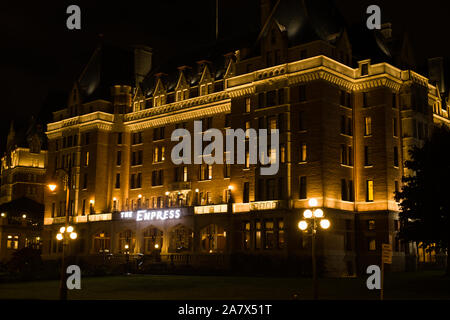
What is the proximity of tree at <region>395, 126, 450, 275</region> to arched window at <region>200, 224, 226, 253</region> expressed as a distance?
23.9 metres

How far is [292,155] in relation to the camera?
215 ft

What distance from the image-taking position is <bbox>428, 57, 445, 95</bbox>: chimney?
279 feet

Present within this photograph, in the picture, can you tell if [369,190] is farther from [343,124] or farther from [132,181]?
[132,181]

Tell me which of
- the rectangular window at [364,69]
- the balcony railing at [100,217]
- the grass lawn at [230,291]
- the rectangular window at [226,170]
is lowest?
the grass lawn at [230,291]

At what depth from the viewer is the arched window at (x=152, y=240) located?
78950mm

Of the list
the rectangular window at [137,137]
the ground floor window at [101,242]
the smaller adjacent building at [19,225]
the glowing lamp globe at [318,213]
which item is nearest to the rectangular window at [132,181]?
the rectangular window at [137,137]

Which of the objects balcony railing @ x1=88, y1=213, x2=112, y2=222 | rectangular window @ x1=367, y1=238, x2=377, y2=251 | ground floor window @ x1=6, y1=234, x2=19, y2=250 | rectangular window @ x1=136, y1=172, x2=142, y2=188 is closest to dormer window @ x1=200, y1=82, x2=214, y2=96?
rectangular window @ x1=136, y1=172, x2=142, y2=188

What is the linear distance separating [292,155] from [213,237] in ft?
51.7

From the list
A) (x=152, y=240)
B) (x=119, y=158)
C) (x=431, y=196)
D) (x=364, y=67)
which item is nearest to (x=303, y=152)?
(x=364, y=67)

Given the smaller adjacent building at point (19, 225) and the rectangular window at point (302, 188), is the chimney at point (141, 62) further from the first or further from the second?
the rectangular window at point (302, 188)

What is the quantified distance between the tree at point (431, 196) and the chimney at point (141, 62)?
2065 inches
